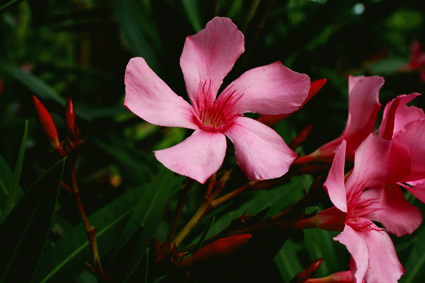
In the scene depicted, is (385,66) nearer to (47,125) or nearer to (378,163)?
(378,163)

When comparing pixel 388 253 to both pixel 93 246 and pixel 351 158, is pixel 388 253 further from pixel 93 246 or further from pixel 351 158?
pixel 93 246

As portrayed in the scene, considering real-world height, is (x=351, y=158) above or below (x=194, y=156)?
below

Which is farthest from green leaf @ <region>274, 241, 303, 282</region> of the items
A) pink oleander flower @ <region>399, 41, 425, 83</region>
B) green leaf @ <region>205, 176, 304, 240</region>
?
pink oleander flower @ <region>399, 41, 425, 83</region>

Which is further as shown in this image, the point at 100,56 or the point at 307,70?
the point at 100,56

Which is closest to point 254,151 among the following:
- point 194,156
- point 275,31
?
point 194,156

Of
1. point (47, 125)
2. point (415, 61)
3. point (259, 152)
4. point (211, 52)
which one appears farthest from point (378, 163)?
point (415, 61)

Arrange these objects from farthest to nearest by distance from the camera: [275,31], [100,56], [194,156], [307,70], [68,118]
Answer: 1. [100,56]
2. [275,31]
3. [307,70]
4. [68,118]
5. [194,156]

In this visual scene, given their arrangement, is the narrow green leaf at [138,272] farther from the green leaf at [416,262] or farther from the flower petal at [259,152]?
the green leaf at [416,262]
